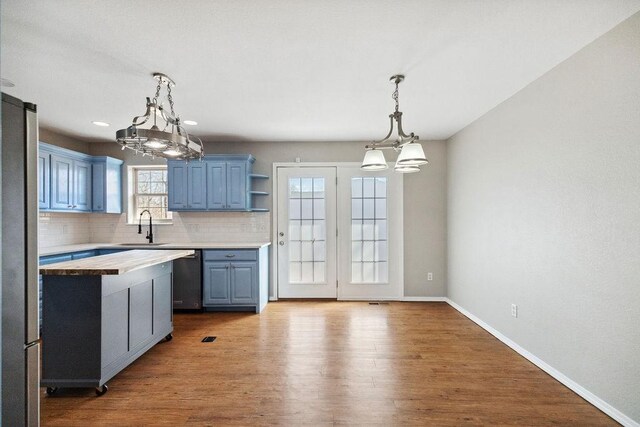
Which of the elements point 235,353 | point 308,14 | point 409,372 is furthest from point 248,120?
point 409,372

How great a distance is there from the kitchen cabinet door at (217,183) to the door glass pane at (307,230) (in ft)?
3.26

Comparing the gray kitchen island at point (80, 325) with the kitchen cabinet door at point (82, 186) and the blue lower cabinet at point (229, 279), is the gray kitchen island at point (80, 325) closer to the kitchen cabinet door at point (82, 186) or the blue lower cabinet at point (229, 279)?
the blue lower cabinet at point (229, 279)

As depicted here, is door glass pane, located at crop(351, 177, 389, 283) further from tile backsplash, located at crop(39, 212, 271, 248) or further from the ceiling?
the ceiling

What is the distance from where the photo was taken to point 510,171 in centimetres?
298

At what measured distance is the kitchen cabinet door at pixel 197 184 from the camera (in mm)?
4324

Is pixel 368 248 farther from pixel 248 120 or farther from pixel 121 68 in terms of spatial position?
pixel 121 68

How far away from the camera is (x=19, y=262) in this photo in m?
1.20

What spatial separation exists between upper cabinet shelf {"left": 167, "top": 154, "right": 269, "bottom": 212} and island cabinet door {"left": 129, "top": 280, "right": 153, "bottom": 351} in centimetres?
179

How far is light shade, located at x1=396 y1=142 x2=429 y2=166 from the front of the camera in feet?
7.38

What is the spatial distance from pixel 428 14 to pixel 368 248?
131 inches

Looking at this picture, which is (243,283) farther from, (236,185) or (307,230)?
(236,185)

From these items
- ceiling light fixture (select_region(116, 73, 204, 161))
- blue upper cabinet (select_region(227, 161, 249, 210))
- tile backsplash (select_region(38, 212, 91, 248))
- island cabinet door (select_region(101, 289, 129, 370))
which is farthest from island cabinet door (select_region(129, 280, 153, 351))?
tile backsplash (select_region(38, 212, 91, 248))

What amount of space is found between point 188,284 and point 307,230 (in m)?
1.85

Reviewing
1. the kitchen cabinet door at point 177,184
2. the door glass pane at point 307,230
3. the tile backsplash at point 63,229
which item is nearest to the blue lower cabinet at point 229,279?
the door glass pane at point 307,230
